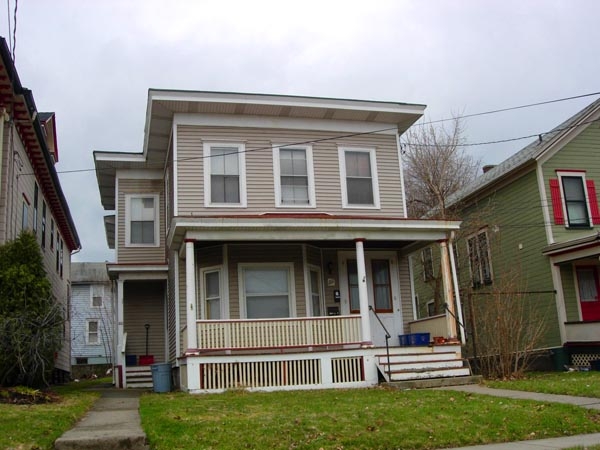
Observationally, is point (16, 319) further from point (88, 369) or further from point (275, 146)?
point (88, 369)

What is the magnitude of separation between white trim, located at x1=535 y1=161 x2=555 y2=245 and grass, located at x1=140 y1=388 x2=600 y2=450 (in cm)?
986

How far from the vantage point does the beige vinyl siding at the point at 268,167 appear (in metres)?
16.0

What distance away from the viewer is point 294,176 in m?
16.7

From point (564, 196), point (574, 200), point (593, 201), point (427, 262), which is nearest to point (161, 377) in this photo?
point (564, 196)

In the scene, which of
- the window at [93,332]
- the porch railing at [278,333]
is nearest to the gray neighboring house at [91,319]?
the window at [93,332]

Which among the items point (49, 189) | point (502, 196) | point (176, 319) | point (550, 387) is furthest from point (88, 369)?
point (550, 387)

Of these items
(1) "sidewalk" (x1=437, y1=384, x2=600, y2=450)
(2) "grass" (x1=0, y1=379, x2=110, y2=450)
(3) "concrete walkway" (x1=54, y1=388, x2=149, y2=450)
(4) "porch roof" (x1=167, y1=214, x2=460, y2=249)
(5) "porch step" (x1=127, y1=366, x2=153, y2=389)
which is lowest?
(1) "sidewalk" (x1=437, y1=384, x2=600, y2=450)

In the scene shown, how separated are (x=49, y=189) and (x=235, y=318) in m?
9.22

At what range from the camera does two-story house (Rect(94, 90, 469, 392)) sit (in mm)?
13703

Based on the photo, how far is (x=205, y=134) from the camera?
1636cm

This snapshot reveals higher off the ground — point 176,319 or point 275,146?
point 275,146

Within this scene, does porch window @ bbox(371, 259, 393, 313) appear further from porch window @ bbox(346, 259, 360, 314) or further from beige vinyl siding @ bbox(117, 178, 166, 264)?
beige vinyl siding @ bbox(117, 178, 166, 264)

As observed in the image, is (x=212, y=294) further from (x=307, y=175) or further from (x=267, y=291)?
(x=307, y=175)

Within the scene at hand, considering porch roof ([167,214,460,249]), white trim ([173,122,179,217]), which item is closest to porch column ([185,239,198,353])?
porch roof ([167,214,460,249])
